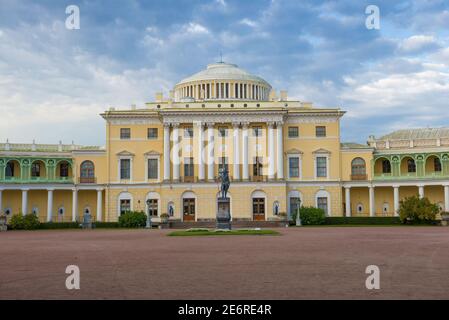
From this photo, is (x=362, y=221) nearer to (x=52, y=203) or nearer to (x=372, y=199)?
(x=372, y=199)

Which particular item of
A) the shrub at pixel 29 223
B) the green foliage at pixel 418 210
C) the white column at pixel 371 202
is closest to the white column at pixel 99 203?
the shrub at pixel 29 223

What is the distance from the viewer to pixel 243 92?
77.9 metres

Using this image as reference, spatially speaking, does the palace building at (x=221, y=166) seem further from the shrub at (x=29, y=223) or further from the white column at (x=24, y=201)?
the shrub at (x=29, y=223)

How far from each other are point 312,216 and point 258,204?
7322 mm

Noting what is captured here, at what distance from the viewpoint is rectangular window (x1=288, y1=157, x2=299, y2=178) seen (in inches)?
2840

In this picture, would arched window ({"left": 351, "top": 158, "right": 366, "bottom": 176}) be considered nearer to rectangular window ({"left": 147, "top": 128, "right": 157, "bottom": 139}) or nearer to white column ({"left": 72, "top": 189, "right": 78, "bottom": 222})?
rectangular window ({"left": 147, "top": 128, "right": 157, "bottom": 139})

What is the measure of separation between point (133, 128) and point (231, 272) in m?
55.5

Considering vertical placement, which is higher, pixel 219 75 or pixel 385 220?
pixel 219 75

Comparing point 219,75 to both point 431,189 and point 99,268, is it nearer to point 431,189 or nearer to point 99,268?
point 431,189

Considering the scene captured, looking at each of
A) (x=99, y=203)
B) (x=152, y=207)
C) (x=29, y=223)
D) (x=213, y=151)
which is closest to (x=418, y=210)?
(x=213, y=151)

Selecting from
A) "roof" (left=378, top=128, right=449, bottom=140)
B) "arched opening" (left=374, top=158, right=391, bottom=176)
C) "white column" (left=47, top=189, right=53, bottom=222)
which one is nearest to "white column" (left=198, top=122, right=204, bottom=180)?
"white column" (left=47, top=189, right=53, bottom=222)

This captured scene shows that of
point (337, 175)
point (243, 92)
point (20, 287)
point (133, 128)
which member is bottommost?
point (20, 287)

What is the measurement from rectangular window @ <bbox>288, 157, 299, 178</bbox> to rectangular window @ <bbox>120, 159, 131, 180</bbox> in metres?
19.6

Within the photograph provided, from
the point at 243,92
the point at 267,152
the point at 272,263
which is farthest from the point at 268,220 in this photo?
the point at 272,263
